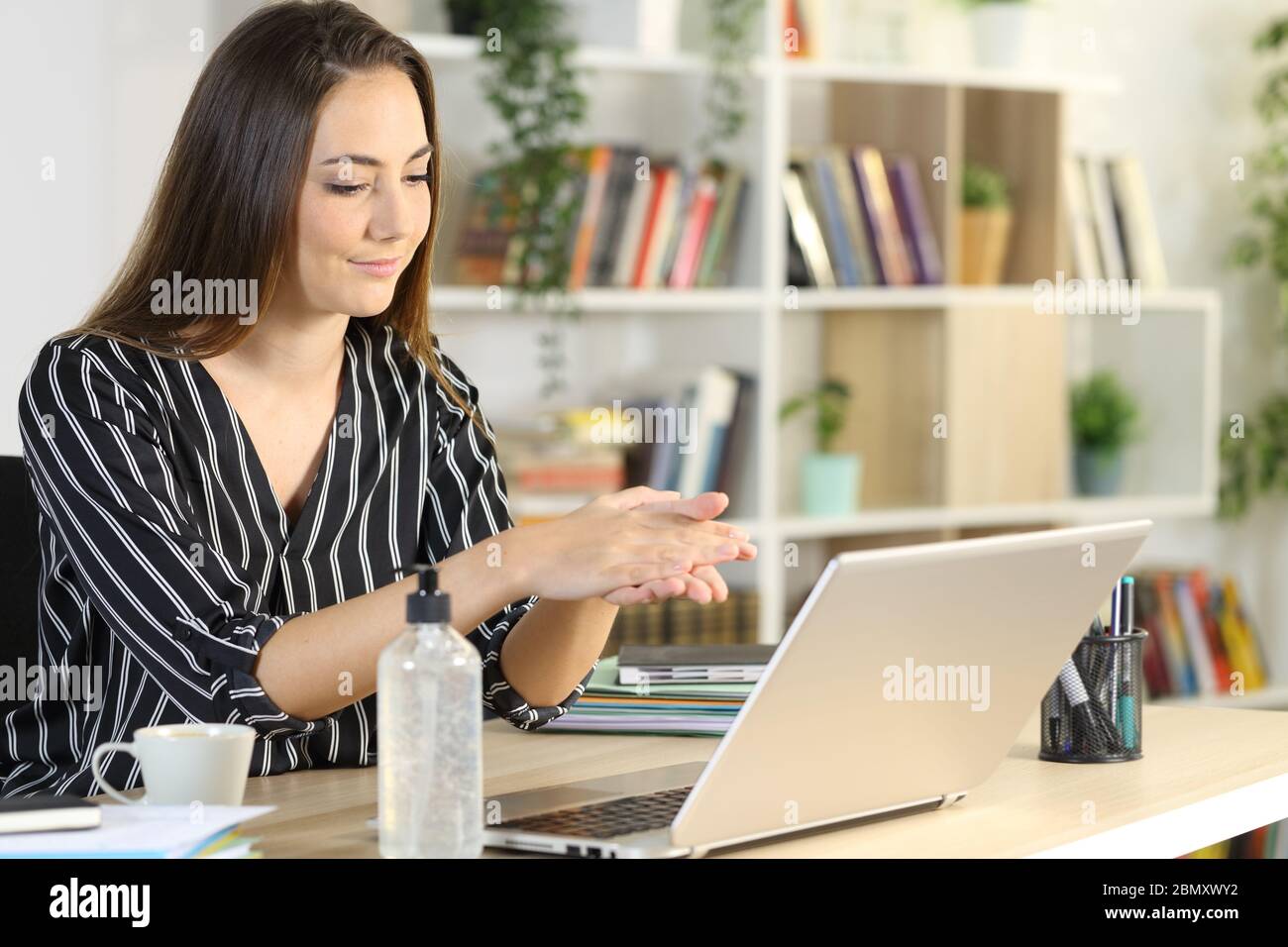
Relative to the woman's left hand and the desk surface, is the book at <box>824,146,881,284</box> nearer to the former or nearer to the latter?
the desk surface

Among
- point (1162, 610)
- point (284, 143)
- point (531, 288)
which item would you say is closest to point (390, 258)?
point (284, 143)

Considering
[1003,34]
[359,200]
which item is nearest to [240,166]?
[359,200]

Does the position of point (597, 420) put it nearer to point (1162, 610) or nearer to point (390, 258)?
point (1162, 610)

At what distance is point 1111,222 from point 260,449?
9.19 ft

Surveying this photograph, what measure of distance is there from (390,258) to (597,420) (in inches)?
71.6

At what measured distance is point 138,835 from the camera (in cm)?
106

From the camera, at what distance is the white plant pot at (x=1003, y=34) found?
12.8 ft

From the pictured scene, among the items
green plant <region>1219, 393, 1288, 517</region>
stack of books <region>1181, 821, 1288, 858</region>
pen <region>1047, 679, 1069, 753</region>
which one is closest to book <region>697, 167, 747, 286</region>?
stack of books <region>1181, 821, 1288, 858</region>

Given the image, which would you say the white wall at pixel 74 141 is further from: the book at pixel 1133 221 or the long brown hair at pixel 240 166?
the book at pixel 1133 221

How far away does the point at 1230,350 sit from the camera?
4.50m

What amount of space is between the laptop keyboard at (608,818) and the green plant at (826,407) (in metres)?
2.51

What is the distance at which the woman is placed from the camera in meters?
1.44

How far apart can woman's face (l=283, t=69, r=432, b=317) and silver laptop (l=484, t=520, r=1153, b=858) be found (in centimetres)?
55

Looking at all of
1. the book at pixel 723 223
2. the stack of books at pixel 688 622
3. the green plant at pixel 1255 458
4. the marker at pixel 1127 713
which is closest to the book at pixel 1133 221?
the green plant at pixel 1255 458
